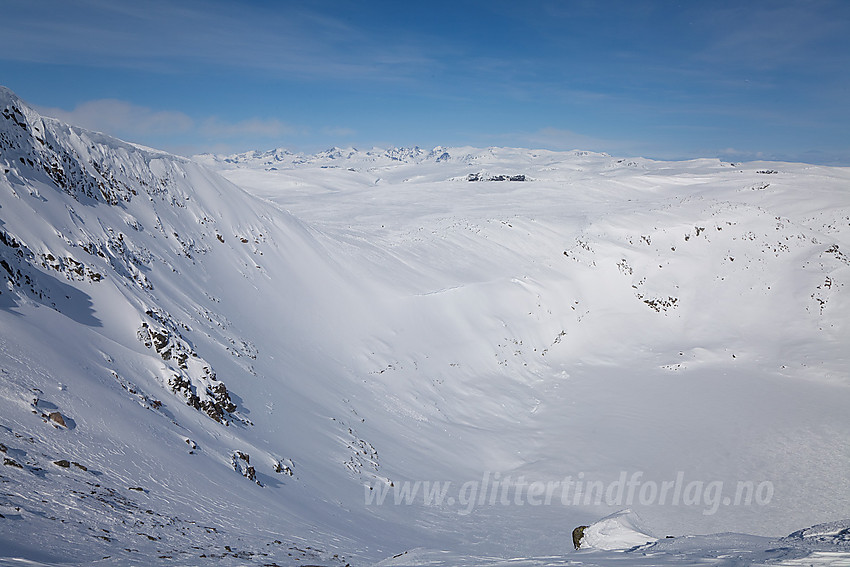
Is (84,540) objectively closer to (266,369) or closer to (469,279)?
(266,369)

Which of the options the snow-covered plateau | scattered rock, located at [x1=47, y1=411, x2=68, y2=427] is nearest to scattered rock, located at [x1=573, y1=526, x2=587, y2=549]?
the snow-covered plateau

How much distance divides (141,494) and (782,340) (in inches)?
1630

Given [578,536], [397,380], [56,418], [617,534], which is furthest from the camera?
[397,380]

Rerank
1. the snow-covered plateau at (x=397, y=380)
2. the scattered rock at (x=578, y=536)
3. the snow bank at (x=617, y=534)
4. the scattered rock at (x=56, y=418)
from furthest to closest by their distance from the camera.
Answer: the scattered rock at (x=578, y=536), the snow bank at (x=617, y=534), the scattered rock at (x=56, y=418), the snow-covered plateau at (x=397, y=380)

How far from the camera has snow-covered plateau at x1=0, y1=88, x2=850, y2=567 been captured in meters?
9.38

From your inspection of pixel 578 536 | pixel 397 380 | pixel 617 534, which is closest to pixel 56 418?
pixel 578 536

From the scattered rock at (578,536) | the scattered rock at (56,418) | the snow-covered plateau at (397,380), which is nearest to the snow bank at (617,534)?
the snow-covered plateau at (397,380)

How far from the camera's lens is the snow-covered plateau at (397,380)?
9383 millimetres

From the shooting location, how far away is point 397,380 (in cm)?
2652

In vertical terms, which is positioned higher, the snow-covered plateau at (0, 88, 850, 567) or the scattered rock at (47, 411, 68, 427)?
the snow-covered plateau at (0, 88, 850, 567)

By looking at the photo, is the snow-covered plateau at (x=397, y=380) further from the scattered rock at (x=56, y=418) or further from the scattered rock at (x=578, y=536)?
the scattered rock at (x=578, y=536)

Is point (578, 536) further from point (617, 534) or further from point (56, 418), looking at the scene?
point (56, 418)

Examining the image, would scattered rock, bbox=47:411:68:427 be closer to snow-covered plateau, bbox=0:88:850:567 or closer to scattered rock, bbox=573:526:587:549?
snow-covered plateau, bbox=0:88:850:567

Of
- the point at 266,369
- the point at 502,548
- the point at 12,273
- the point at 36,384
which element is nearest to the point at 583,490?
the point at 502,548
